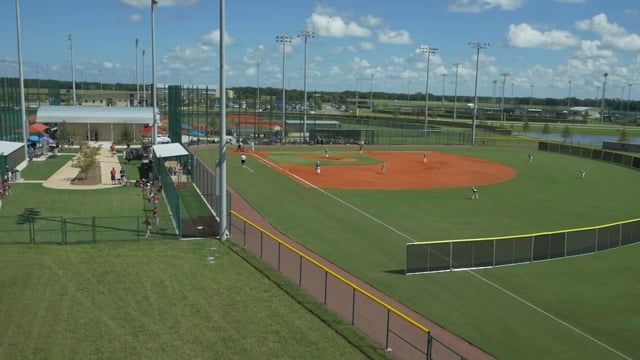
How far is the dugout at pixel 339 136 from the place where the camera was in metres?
84.4

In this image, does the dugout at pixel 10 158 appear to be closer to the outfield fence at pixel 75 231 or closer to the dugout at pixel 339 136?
the outfield fence at pixel 75 231

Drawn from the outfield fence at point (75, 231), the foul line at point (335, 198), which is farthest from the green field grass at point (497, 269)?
the outfield fence at point (75, 231)

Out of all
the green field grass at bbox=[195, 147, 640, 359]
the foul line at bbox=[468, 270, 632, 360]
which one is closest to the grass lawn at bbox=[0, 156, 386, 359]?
the green field grass at bbox=[195, 147, 640, 359]

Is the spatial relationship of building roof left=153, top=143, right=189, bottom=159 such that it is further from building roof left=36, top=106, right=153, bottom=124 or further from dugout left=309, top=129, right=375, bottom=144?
dugout left=309, top=129, right=375, bottom=144

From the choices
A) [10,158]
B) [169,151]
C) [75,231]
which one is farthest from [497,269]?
[10,158]

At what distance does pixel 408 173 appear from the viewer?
5447cm

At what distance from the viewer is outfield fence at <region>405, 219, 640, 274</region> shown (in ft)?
75.6

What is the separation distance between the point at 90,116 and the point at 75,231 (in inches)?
2039

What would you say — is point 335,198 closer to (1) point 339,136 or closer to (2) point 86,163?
(2) point 86,163

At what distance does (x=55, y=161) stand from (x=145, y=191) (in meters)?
20.7

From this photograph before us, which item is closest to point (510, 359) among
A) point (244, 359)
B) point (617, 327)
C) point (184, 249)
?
point (617, 327)

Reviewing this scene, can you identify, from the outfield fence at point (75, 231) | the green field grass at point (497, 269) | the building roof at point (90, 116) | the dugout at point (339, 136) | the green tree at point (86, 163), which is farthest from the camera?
the dugout at point (339, 136)

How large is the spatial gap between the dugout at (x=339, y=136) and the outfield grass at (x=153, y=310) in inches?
2419

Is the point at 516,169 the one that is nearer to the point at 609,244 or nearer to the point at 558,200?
the point at 558,200
